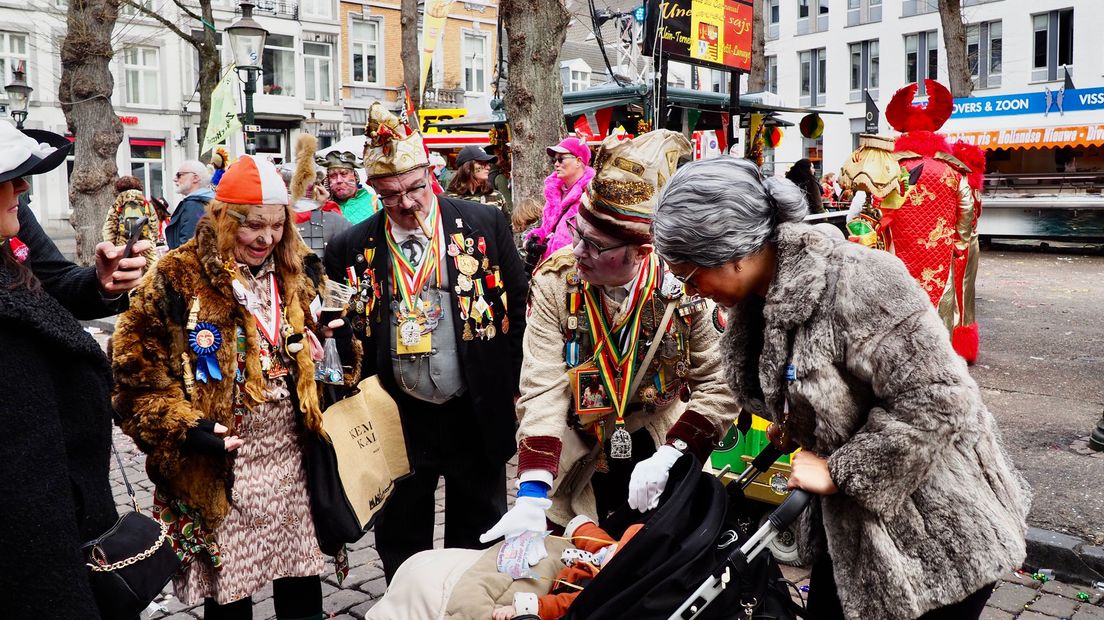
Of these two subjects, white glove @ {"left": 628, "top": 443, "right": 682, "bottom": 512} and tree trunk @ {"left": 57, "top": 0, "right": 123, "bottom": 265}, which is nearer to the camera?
white glove @ {"left": 628, "top": 443, "right": 682, "bottom": 512}

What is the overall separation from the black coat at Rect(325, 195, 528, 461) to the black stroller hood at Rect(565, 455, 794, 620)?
1.69m

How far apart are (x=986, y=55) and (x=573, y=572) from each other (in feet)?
141

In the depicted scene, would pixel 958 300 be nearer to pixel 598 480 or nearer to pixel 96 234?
pixel 598 480

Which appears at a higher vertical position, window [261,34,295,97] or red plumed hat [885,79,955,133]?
window [261,34,295,97]

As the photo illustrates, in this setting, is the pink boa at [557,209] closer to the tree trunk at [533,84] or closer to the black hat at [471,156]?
the tree trunk at [533,84]

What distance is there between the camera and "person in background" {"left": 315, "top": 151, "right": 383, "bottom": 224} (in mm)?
8242

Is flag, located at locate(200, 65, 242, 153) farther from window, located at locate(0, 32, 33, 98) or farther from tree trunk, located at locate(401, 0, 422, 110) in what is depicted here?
window, located at locate(0, 32, 33, 98)

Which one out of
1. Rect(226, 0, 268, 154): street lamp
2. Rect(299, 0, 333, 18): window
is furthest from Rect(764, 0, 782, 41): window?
Rect(226, 0, 268, 154): street lamp

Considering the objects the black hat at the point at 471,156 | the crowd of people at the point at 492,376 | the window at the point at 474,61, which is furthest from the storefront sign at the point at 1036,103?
the window at the point at 474,61

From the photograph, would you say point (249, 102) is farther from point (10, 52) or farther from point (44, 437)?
point (10, 52)

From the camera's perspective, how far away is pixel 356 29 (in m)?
43.2

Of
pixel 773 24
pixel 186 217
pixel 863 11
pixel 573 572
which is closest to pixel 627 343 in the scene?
pixel 573 572

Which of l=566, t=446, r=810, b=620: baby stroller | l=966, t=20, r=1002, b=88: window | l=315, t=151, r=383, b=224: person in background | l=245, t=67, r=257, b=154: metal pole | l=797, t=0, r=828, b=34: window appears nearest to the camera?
l=566, t=446, r=810, b=620: baby stroller

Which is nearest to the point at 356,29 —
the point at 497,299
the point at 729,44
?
the point at 729,44
